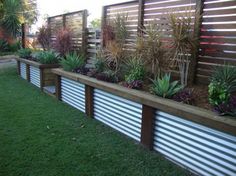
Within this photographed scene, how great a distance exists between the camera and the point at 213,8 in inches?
132

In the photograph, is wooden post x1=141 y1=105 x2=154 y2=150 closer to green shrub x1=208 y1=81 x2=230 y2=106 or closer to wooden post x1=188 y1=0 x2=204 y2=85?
green shrub x1=208 y1=81 x2=230 y2=106

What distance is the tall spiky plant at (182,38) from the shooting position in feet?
10.8

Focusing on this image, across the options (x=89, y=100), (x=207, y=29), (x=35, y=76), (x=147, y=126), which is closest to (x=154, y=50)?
(x=207, y=29)

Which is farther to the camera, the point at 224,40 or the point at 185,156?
the point at 224,40

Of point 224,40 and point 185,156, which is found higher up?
point 224,40

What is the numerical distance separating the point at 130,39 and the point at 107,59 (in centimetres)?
56

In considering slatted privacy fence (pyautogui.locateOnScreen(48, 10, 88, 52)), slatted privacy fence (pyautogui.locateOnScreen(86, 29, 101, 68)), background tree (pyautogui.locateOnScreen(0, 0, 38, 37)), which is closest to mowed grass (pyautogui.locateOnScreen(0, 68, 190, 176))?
slatted privacy fence (pyautogui.locateOnScreen(86, 29, 101, 68))

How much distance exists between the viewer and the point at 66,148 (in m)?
3.09

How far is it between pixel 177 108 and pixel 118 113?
121 cm

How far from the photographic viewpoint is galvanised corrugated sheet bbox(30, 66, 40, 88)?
664 cm

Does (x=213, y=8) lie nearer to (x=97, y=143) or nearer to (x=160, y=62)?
(x=160, y=62)

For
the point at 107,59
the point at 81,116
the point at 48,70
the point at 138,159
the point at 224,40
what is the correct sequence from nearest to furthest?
the point at 138,159
the point at 224,40
the point at 81,116
the point at 107,59
the point at 48,70

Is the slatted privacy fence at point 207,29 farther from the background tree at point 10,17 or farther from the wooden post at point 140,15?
the background tree at point 10,17

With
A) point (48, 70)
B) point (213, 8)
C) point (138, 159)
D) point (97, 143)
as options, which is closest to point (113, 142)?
point (97, 143)
